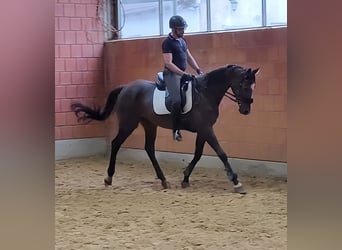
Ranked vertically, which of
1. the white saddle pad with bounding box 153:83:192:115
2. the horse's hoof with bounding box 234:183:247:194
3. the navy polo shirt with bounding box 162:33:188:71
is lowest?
the horse's hoof with bounding box 234:183:247:194

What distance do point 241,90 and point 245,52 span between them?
3.22 ft

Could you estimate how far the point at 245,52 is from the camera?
251 inches

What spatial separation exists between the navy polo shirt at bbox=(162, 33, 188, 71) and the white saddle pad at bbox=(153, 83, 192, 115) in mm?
221

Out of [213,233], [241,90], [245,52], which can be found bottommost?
[213,233]

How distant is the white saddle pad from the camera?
572 cm

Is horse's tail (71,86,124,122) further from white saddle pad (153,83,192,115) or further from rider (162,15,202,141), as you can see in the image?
rider (162,15,202,141)

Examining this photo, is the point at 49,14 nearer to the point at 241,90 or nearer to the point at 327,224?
the point at 327,224

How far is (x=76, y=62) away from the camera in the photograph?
309 inches

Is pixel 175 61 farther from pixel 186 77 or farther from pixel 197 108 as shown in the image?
pixel 197 108

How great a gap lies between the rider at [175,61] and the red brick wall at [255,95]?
873 mm

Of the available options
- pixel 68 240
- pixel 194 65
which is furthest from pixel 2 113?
pixel 194 65

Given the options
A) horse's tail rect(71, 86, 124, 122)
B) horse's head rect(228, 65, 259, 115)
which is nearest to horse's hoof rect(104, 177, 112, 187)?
horse's tail rect(71, 86, 124, 122)

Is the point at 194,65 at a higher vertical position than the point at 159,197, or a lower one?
higher

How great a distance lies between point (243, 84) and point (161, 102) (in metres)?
0.81
